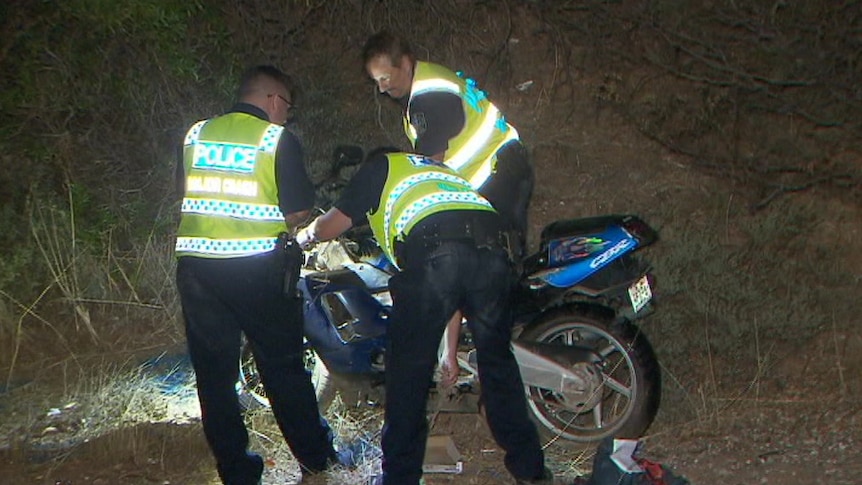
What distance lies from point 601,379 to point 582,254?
2.11ft

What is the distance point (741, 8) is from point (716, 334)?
9.09 feet

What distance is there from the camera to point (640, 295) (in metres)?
5.86

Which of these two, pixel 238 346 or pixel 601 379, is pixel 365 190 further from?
pixel 601 379

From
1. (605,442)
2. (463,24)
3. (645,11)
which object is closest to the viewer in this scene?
(605,442)

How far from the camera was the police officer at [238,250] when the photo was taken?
5016 millimetres

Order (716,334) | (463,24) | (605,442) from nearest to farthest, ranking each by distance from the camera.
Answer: (605,442) → (716,334) → (463,24)

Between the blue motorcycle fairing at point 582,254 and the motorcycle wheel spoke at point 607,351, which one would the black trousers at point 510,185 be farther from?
the motorcycle wheel spoke at point 607,351

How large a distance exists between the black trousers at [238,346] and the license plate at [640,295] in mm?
1673

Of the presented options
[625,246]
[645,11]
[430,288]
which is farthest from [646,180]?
[430,288]

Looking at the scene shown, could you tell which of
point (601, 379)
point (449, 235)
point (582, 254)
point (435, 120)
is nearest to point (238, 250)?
point (449, 235)

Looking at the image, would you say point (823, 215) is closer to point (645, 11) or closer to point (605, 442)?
point (645, 11)

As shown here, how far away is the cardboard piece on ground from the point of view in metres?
5.65

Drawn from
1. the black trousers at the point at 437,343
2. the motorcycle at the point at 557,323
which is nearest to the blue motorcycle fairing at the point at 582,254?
the motorcycle at the point at 557,323

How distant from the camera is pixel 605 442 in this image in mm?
5266
